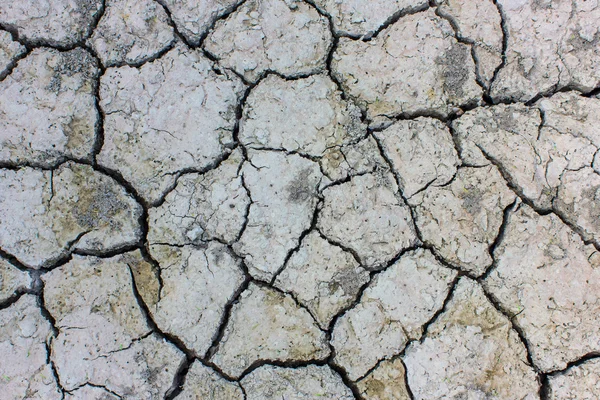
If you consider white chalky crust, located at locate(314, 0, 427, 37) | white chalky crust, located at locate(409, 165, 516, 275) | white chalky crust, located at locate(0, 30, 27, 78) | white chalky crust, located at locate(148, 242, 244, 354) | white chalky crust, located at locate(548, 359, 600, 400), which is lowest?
white chalky crust, located at locate(548, 359, 600, 400)

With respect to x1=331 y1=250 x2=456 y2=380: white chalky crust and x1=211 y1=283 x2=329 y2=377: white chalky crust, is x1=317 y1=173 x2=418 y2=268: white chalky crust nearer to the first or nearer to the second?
x1=331 y1=250 x2=456 y2=380: white chalky crust

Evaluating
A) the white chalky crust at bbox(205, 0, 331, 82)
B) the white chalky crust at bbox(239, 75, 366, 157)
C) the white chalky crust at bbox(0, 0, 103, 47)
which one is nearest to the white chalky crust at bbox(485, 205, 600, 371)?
the white chalky crust at bbox(239, 75, 366, 157)

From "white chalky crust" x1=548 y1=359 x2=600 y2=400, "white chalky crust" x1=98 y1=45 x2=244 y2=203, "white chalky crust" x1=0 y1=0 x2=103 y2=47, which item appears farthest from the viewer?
"white chalky crust" x1=0 y1=0 x2=103 y2=47

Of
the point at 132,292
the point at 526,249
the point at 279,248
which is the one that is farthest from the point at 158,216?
the point at 526,249

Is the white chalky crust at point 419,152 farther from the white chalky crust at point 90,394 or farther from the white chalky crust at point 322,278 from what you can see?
the white chalky crust at point 90,394

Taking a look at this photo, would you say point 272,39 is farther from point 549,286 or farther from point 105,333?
point 549,286

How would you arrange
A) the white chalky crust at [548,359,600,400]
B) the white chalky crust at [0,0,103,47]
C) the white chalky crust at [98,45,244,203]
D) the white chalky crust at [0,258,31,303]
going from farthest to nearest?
the white chalky crust at [0,0,103,47] → the white chalky crust at [98,45,244,203] → the white chalky crust at [0,258,31,303] → the white chalky crust at [548,359,600,400]
